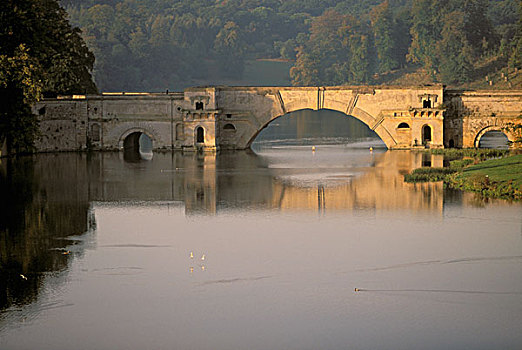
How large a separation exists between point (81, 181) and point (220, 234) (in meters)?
18.5

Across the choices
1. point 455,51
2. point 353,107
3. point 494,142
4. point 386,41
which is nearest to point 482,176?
point 353,107

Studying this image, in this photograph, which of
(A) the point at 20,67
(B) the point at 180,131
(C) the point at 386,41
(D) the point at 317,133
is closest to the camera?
(A) the point at 20,67

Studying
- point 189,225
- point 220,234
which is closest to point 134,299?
point 220,234

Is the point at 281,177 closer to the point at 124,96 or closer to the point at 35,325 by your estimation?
the point at 124,96

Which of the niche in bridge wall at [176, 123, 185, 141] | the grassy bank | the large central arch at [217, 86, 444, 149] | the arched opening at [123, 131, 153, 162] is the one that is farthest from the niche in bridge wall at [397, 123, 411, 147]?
the grassy bank

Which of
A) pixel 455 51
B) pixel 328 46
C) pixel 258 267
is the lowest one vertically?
pixel 258 267

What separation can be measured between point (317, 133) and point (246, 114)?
1316 inches

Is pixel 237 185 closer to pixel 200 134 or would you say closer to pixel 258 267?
pixel 258 267

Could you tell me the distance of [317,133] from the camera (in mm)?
102500

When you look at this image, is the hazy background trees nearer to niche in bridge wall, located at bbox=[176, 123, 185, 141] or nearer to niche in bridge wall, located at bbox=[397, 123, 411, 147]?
niche in bridge wall, located at bbox=[397, 123, 411, 147]

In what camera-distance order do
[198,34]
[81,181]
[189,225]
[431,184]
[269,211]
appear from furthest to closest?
[198,34]
[81,181]
[431,184]
[269,211]
[189,225]

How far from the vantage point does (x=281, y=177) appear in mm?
48438

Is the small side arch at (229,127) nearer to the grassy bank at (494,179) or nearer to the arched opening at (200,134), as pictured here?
the arched opening at (200,134)

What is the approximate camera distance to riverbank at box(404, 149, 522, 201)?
3841cm
